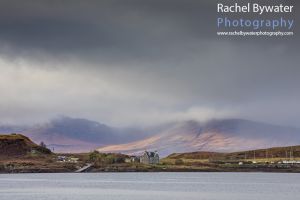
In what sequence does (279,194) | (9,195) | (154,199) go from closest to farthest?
(154,199), (9,195), (279,194)

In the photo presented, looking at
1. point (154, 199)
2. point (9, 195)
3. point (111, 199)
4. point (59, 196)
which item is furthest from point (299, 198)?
point (9, 195)

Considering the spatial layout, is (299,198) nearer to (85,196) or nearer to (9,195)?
(85,196)

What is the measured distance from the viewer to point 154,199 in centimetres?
11100

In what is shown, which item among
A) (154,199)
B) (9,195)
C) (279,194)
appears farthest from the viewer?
(279,194)

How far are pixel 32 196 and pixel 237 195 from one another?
3655 centimetres

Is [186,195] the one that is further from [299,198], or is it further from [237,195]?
[299,198]

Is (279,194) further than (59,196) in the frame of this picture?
Yes

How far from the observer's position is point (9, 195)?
118125 millimetres

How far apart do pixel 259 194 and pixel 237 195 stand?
6080 millimetres

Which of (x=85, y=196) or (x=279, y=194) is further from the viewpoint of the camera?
(x=279, y=194)

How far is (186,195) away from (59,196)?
22.4 metres

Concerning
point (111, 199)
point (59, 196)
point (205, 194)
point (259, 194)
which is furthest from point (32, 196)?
point (259, 194)

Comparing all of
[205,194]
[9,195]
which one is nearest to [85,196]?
[9,195]

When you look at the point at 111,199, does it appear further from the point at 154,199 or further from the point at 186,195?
the point at 186,195
